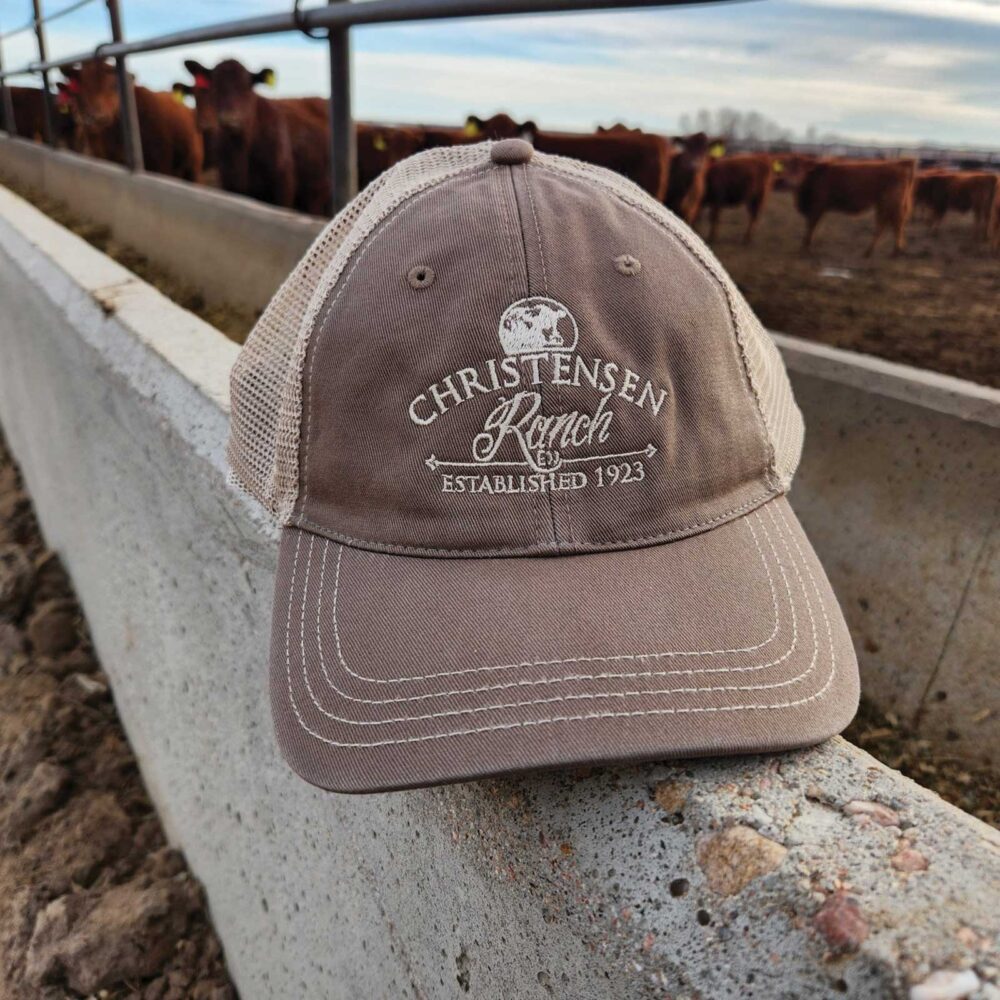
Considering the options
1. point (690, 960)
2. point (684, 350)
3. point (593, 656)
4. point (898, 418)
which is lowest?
point (898, 418)

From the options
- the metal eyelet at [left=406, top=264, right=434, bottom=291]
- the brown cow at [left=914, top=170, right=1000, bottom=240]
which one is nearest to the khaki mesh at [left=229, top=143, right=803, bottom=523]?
the metal eyelet at [left=406, top=264, right=434, bottom=291]

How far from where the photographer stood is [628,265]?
37.9 inches

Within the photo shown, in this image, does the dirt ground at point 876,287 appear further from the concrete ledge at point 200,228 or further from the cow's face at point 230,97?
the cow's face at point 230,97

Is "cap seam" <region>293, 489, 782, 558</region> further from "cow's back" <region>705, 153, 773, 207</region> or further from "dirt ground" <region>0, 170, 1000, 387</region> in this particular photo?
"cow's back" <region>705, 153, 773, 207</region>

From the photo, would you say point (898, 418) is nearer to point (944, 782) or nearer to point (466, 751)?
point (944, 782)

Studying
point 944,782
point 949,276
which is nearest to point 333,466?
point 944,782

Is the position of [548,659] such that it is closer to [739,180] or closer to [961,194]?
[961,194]

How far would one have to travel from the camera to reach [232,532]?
130 centimetres

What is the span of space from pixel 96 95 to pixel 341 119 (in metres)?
5.63

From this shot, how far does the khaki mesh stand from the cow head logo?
0.73 ft

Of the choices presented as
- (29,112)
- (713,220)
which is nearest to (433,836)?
(713,220)

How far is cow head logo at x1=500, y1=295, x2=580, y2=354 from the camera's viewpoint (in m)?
0.90

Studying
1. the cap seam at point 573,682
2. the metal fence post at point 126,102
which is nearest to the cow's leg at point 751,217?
the metal fence post at point 126,102

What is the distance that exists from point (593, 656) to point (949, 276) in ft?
20.5
